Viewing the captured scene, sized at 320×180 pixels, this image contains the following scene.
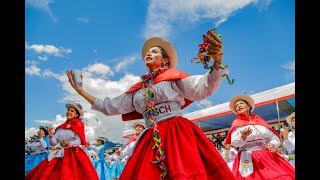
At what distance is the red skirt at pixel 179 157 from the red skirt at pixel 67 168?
2.94 meters

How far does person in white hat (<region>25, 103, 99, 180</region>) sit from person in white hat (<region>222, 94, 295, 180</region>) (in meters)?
2.34

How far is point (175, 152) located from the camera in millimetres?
2586

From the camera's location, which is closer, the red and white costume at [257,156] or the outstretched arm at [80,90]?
the outstretched arm at [80,90]

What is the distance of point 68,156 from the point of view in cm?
566

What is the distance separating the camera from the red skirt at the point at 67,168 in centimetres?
539

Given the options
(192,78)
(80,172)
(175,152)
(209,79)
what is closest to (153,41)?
→ (192,78)

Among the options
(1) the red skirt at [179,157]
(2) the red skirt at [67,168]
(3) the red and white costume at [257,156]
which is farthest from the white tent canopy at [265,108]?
(1) the red skirt at [179,157]

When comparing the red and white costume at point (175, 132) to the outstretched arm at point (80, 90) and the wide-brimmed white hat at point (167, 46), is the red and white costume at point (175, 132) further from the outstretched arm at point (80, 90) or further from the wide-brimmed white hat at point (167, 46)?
the wide-brimmed white hat at point (167, 46)

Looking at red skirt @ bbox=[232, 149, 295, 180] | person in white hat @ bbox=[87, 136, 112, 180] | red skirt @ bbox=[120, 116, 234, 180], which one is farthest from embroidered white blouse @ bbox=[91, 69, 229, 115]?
person in white hat @ bbox=[87, 136, 112, 180]

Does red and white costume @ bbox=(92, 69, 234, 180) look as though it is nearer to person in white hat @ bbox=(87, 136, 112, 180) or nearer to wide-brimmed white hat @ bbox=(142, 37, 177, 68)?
wide-brimmed white hat @ bbox=(142, 37, 177, 68)

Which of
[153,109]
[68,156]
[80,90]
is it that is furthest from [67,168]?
[153,109]
